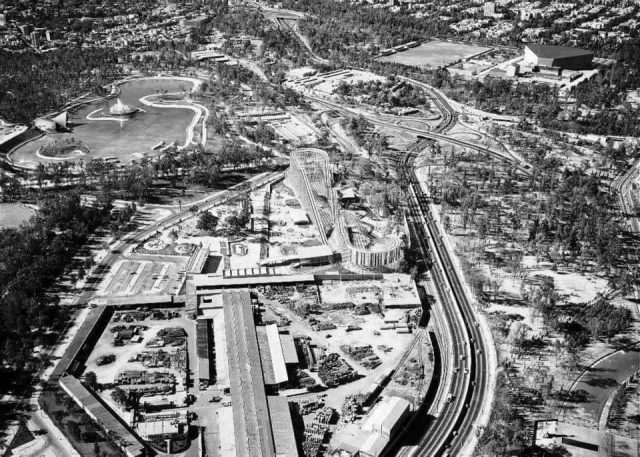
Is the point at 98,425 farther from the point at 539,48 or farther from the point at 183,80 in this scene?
the point at 539,48

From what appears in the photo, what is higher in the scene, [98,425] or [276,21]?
[276,21]

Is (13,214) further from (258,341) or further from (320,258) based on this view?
(258,341)

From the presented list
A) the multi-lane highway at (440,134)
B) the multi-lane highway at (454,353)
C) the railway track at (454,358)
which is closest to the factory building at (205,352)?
the railway track at (454,358)

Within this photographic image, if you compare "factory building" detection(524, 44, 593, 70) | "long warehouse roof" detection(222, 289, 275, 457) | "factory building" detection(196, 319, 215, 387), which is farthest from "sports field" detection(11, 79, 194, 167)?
"factory building" detection(524, 44, 593, 70)

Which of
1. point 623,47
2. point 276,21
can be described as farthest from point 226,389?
point 276,21

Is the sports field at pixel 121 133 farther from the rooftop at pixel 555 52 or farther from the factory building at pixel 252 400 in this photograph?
the rooftop at pixel 555 52

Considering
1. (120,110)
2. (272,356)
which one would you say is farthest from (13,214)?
(272,356)

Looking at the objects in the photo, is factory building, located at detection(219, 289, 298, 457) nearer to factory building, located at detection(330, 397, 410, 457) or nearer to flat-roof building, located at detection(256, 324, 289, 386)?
flat-roof building, located at detection(256, 324, 289, 386)
